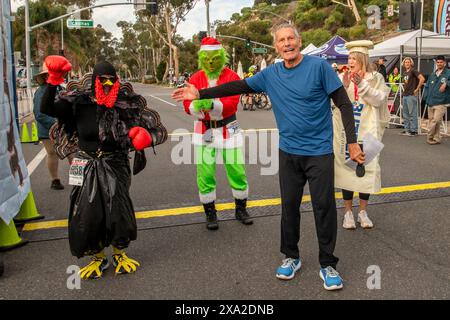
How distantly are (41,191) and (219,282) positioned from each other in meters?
3.91

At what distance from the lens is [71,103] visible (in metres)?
3.59

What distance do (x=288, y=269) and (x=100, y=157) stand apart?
167cm

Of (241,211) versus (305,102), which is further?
(241,211)

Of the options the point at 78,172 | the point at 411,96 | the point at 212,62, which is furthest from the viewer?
the point at 411,96

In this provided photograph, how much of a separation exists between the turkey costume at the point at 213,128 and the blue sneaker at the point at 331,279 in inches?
58.9

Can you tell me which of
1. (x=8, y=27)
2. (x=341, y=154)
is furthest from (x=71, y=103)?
(x=341, y=154)

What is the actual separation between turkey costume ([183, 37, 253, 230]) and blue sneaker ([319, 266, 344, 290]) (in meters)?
1.50

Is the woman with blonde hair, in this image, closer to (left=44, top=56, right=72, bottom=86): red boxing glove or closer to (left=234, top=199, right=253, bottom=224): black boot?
(left=234, top=199, right=253, bottom=224): black boot

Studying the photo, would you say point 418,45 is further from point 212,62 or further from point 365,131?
point 212,62

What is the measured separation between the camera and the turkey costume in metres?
4.63

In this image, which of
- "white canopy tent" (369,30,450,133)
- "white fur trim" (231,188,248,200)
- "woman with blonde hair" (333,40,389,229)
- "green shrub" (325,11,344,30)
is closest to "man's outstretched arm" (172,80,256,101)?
"woman with blonde hair" (333,40,389,229)

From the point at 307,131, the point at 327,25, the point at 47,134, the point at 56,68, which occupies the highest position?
the point at 327,25

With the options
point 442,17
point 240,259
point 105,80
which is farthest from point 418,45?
point 105,80

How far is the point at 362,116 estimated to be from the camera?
4.54 metres
